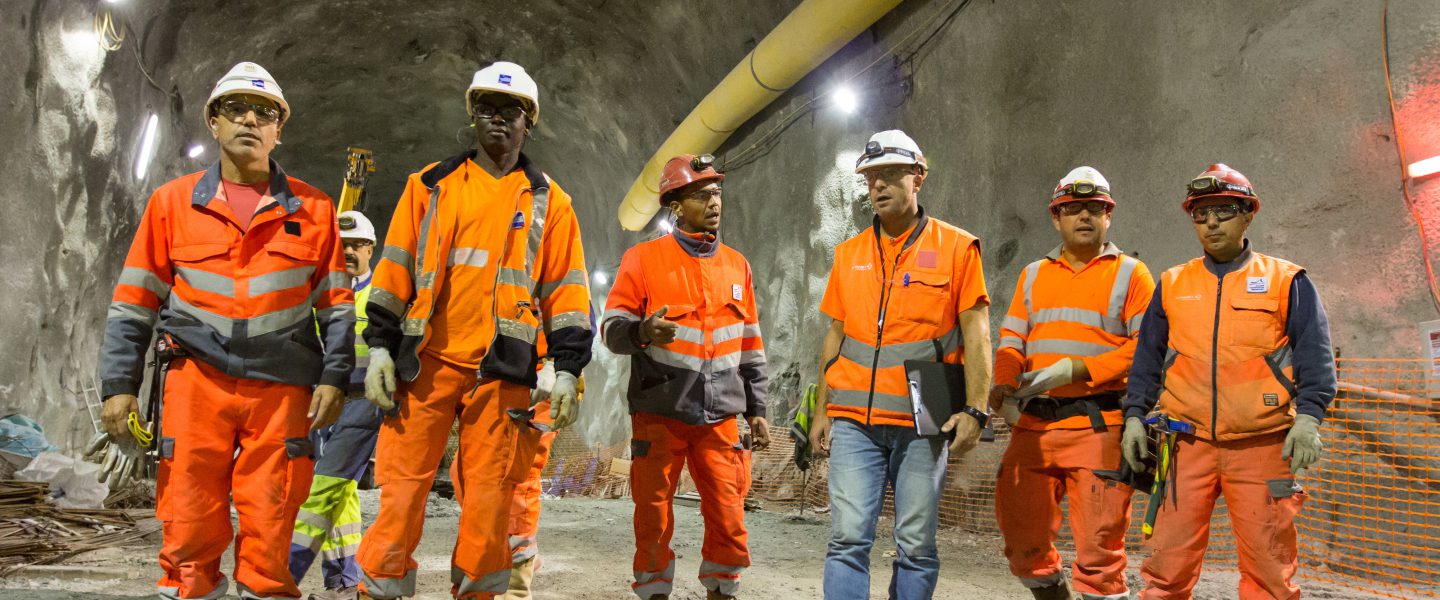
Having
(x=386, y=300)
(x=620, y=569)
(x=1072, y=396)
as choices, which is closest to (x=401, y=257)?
(x=386, y=300)

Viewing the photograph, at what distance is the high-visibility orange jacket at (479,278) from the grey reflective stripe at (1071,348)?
2061 mm

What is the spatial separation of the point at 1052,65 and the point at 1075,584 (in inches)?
190

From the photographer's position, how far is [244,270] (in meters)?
3.18

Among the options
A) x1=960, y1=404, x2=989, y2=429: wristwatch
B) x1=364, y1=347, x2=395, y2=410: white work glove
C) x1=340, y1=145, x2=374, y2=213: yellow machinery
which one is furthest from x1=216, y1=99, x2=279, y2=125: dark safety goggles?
x1=340, y1=145, x2=374, y2=213: yellow machinery

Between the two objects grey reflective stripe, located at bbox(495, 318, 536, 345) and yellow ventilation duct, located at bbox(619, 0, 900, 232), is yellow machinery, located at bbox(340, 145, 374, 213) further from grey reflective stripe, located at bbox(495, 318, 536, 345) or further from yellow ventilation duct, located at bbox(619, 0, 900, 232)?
grey reflective stripe, located at bbox(495, 318, 536, 345)

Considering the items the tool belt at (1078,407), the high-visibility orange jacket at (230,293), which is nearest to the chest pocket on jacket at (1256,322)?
the tool belt at (1078,407)

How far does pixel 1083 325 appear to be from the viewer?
4.18 metres

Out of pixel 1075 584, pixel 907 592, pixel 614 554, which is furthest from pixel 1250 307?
pixel 614 554

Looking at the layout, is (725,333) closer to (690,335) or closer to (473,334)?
(690,335)

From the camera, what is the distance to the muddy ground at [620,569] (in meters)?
4.60

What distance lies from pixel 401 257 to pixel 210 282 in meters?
0.61

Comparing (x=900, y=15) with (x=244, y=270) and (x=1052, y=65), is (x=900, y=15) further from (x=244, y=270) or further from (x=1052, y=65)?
(x=244, y=270)

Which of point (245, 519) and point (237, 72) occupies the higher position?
point (237, 72)

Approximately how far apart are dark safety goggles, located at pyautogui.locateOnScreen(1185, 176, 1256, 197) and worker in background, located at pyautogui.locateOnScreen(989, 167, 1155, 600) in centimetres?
51
